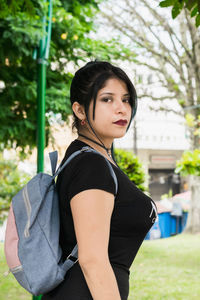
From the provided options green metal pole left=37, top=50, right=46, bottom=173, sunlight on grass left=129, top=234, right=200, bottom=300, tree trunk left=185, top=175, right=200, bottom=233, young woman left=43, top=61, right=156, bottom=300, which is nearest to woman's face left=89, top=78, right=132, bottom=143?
young woman left=43, top=61, right=156, bottom=300

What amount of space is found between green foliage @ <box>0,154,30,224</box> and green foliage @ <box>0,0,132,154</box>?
1720 mm

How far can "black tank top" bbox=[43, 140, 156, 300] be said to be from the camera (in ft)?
4.74

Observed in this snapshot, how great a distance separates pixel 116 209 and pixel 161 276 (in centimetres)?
800

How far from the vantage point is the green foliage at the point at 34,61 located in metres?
7.59

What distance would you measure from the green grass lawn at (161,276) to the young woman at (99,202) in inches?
157

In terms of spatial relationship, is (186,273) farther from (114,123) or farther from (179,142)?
(179,142)

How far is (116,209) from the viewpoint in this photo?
58.7 inches

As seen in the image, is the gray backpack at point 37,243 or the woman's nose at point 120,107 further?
the woman's nose at point 120,107

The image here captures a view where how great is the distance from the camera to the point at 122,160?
11211 millimetres

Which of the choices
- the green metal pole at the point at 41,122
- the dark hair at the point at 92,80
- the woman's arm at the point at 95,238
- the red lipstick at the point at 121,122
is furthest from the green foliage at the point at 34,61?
the woman's arm at the point at 95,238

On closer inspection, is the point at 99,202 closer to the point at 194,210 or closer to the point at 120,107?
the point at 120,107

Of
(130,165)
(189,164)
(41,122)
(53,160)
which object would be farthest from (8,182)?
(53,160)

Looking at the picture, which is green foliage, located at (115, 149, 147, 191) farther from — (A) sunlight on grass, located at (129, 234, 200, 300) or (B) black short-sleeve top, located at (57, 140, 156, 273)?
(B) black short-sleeve top, located at (57, 140, 156, 273)

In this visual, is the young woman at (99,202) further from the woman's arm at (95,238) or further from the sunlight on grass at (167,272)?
the sunlight on grass at (167,272)
